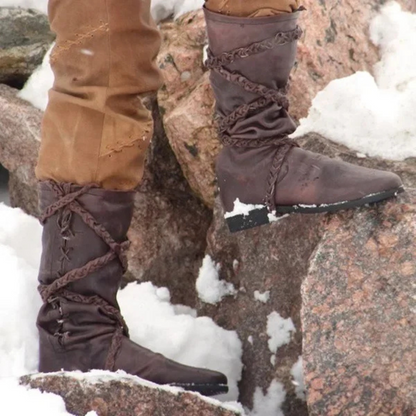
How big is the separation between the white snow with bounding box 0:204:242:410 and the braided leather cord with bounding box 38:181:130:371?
20cm

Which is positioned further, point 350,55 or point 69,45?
point 350,55

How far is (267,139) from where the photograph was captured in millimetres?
2223

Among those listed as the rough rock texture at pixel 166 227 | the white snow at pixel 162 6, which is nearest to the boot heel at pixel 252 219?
the rough rock texture at pixel 166 227

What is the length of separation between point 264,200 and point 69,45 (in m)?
0.82

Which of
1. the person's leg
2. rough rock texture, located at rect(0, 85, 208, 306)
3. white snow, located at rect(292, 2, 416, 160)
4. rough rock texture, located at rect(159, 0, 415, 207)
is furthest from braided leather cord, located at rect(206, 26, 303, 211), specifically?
rough rock texture, located at rect(0, 85, 208, 306)

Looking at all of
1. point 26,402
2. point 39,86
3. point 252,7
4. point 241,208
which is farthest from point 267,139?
point 39,86

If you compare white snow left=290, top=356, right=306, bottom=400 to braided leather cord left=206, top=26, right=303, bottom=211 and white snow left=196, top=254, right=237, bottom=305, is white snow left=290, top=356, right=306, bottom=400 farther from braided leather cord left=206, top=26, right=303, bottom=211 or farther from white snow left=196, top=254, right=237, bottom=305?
braided leather cord left=206, top=26, right=303, bottom=211

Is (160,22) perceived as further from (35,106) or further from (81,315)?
(81,315)

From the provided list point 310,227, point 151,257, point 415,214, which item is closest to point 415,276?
point 415,214

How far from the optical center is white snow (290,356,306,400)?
8.11 ft

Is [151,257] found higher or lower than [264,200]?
lower

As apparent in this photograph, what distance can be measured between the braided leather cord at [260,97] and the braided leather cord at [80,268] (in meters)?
0.53

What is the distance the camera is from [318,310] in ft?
7.08

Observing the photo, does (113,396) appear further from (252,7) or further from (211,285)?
(252,7)
